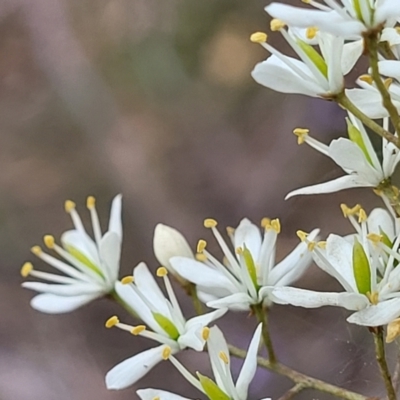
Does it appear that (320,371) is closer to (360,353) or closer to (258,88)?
(360,353)

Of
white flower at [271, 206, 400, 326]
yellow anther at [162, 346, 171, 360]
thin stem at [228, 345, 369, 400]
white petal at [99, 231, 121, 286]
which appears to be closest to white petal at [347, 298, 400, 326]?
white flower at [271, 206, 400, 326]

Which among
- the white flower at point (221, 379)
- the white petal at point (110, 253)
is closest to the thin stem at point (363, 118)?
the white flower at point (221, 379)

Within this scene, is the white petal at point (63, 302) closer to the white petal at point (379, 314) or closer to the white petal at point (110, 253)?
the white petal at point (110, 253)

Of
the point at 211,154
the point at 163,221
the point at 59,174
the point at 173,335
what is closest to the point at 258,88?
the point at 211,154

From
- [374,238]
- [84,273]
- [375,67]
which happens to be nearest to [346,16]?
[375,67]

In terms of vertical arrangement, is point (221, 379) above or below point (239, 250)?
below

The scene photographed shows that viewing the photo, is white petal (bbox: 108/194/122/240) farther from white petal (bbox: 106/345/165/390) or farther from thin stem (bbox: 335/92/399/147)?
thin stem (bbox: 335/92/399/147)

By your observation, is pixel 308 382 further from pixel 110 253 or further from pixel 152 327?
pixel 110 253
